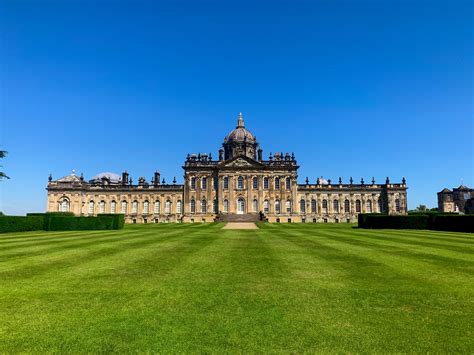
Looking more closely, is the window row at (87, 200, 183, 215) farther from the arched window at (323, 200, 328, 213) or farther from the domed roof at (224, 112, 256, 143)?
the arched window at (323, 200, 328, 213)

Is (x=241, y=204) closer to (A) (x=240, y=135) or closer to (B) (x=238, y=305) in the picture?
(A) (x=240, y=135)

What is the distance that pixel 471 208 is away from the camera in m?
78.2

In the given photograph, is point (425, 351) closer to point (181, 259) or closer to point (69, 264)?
point (181, 259)

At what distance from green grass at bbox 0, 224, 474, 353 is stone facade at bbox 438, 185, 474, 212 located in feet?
316

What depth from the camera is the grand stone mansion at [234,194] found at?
66750 millimetres

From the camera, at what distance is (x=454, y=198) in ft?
306

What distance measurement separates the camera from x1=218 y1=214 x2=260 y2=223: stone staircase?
6004 centimetres

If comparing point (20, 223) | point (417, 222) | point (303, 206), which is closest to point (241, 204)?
point (303, 206)

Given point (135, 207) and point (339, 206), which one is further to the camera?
point (135, 207)

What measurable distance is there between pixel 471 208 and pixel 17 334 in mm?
93993

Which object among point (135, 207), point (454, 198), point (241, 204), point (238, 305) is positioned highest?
point (454, 198)

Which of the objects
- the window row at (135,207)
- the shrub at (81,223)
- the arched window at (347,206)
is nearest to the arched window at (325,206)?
the arched window at (347,206)

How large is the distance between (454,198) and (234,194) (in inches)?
2655

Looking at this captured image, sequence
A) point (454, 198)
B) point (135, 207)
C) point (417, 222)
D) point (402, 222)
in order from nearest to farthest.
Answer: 1. point (417, 222)
2. point (402, 222)
3. point (135, 207)
4. point (454, 198)
